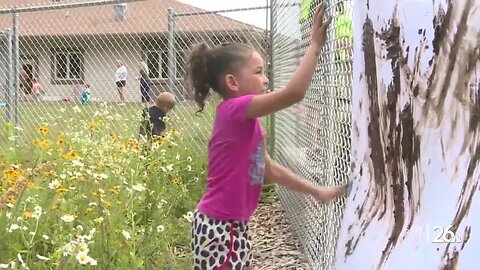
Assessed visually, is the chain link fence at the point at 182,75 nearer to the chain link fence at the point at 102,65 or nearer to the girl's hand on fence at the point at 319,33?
the chain link fence at the point at 102,65

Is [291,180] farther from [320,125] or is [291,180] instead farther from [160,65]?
Answer: [160,65]

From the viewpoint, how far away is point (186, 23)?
9477mm

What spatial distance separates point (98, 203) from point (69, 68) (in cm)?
797

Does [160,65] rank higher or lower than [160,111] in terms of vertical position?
higher

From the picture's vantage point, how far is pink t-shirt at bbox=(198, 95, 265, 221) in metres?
2.53

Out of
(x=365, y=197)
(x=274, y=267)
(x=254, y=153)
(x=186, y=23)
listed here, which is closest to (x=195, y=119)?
(x=186, y=23)

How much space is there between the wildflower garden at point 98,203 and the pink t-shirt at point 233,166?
541mm

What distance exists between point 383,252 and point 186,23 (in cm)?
796

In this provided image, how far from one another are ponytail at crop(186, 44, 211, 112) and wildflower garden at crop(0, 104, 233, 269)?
0.72 m

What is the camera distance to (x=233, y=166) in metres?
2.56

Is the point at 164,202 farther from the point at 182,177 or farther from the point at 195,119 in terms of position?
the point at 195,119

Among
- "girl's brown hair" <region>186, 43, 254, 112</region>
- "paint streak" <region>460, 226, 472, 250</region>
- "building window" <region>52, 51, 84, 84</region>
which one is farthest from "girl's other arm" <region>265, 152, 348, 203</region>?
"building window" <region>52, 51, 84, 84</region>

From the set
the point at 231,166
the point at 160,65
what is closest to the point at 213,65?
the point at 231,166

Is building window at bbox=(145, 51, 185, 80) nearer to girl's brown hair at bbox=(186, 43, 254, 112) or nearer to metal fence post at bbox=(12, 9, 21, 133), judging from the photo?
metal fence post at bbox=(12, 9, 21, 133)
